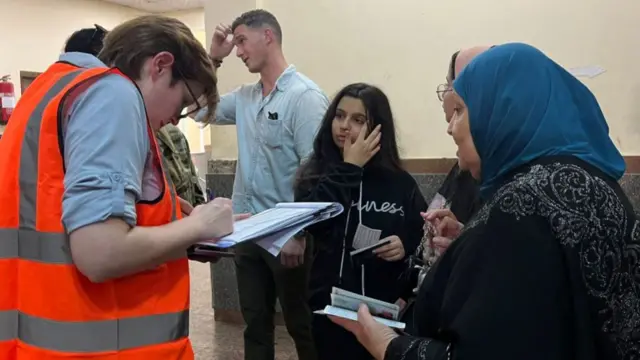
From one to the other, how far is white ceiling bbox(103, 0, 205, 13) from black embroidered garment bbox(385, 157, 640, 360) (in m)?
6.65

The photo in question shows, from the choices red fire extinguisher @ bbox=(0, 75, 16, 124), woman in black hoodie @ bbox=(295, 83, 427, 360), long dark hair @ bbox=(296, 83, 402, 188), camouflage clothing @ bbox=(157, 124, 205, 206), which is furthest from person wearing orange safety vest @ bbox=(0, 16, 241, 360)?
red fire extinguisher @ bbox=(0, 75, 16, 124)

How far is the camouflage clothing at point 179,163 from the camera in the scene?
2.55m

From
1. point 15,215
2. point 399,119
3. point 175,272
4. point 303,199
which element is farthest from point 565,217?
point 399,119

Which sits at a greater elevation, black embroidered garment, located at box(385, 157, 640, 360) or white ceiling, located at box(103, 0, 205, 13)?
white ceiling, located at box(103, 0, 205, 13)

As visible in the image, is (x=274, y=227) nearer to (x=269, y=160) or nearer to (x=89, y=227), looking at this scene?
(x=89, y=227)

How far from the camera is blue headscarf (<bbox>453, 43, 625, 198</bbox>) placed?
1034 mm

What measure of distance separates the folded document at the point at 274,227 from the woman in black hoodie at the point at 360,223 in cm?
44

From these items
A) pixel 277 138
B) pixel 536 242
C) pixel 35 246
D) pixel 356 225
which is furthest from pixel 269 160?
pixel 536 242

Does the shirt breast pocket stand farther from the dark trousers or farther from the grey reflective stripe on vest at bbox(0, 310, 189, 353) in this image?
the grey reflective stripe on vest at bbox(0, 310, 189, 353)

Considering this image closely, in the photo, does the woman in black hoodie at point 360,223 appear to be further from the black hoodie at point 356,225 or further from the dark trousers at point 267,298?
the dark trousers at point 267,298

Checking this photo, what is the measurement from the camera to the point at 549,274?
0.94m

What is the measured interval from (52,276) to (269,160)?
169 centimetres

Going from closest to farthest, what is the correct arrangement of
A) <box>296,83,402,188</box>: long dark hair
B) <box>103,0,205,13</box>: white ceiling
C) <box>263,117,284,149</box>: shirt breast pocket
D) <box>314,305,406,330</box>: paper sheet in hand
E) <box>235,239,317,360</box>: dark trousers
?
→ <box>314,305,406,330</box>: paper sheet in hand < <box>296,83,402,188</box>: long dark hair < <box>235,239,317,360</box>: dark trousers < <box>263,117,284,149</box>: shirt breast pocket < <box>103,0,205,13</box>: white ceiling

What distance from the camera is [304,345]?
2598mm
